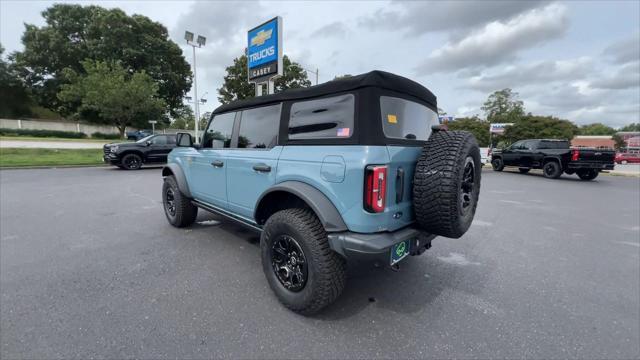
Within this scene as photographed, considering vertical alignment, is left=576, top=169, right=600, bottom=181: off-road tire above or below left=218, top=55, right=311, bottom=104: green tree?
below

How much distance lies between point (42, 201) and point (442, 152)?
845 centimetres

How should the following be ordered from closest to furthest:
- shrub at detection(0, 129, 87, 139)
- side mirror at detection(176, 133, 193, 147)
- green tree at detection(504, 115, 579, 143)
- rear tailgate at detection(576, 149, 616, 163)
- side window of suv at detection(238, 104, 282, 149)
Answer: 1. side window of suv at detection(238, 104, 282, 149)
2. side mirror at detection(176, 133, 193, 147)
3. rear tailgate at detection(576, 149, 616, 163)
4. shrub at detection(0, 129, 87, 139)
5. green tree at detection(504, 115, 579, 143)

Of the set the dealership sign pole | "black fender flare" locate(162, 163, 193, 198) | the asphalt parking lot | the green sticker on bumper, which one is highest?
the dealership sign pole

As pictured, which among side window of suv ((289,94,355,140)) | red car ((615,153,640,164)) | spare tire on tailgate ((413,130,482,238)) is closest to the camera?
spare tire on tailgate ((413,130,482,238))

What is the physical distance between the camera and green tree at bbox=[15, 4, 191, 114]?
33969 millimetres

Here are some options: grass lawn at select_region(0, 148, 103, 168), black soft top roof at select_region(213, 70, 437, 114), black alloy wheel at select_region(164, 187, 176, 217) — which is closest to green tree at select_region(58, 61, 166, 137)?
grass lawn at select_region(0, 148, 103, 168)

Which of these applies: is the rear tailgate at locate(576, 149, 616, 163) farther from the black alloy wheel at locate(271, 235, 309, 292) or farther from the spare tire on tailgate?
the black alloy wheel at locate(271, 235, 309, 292)

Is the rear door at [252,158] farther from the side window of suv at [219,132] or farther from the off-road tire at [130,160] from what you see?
the off-road tire at [130,160]

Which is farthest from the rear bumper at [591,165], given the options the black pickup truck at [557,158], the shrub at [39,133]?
→ the shrub at [39,133]

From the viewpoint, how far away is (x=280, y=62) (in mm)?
9109

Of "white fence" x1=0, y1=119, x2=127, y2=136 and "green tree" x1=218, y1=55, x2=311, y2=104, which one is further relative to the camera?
"white fence" x1=0, y1=119, x2=127, y2=136

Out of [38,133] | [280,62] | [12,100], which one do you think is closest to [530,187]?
[280,62]

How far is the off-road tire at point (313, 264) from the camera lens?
2145mm

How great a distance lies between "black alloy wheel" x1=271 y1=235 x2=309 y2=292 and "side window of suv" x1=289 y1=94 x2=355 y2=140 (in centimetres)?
95
